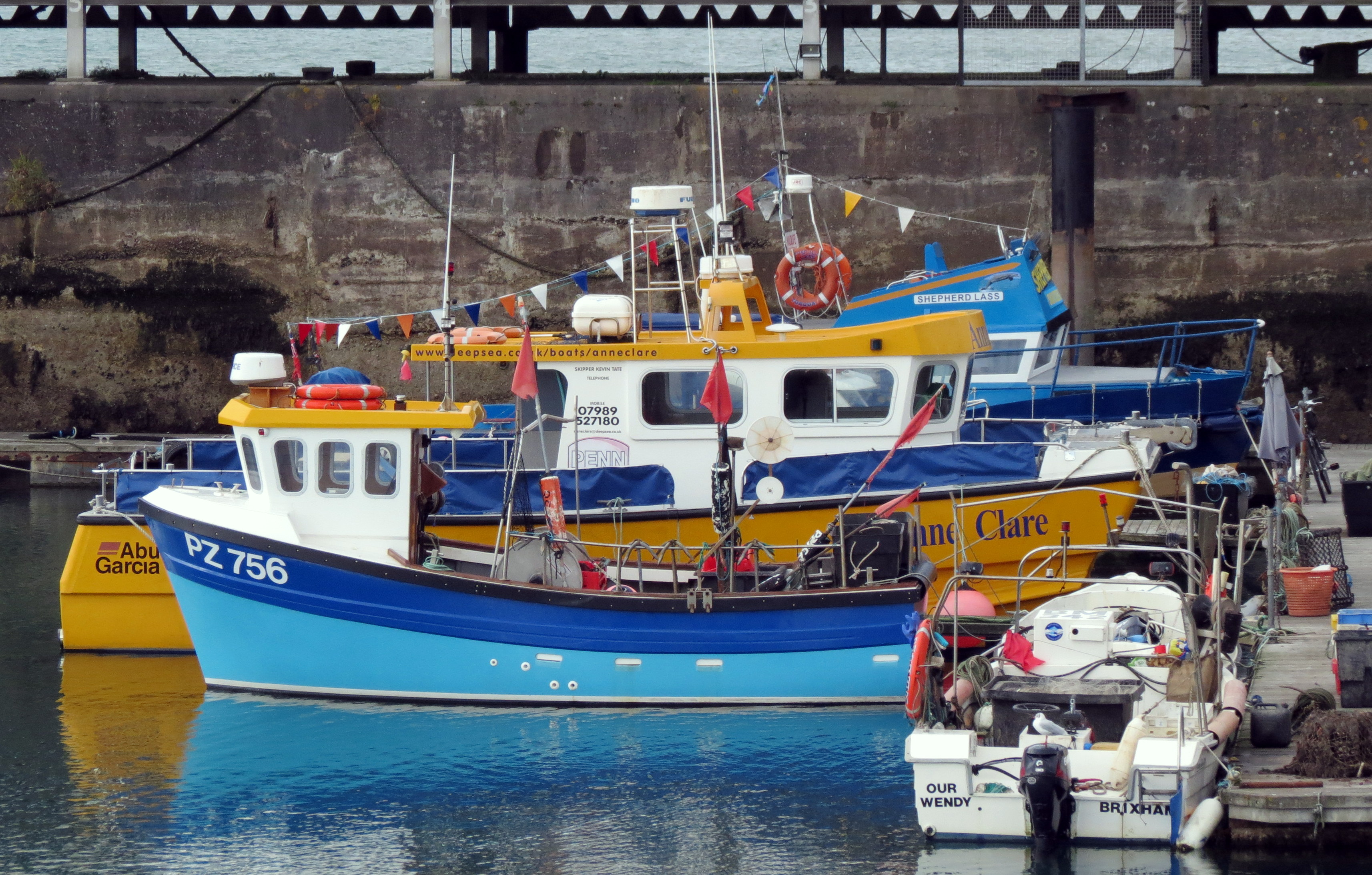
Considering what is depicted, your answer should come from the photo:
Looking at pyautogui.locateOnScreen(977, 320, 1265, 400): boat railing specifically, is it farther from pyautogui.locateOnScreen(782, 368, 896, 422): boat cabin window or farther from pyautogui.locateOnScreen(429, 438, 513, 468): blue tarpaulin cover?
pyautogui.locateOnScreen(429, 438, 513, 468): blue tarpaulin cover

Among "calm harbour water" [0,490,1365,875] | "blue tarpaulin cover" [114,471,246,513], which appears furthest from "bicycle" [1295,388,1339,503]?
"blue tarpaulin cover" [114,471,246,513]

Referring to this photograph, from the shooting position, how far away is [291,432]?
10.8m

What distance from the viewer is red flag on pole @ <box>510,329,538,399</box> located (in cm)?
1084

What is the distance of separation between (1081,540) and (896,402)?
1.64 m

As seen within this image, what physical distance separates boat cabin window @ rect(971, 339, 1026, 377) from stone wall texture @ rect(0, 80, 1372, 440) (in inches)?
131

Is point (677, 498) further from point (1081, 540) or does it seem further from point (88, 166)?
point (88, 166)

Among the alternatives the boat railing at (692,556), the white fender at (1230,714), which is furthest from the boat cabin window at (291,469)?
the white fender at (1230,714)

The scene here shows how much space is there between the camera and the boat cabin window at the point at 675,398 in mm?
12617

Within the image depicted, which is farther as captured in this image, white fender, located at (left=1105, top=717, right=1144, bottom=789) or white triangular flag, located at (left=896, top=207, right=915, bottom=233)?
white triangular flag, located at (left=896, top=207, right=915, bottom=233)

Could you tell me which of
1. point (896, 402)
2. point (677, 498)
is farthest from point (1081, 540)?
point (677, 498)

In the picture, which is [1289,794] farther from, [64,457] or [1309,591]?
[64,457]

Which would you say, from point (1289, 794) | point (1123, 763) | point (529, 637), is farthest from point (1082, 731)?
point (529, 637)

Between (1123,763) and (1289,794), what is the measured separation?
2.55ft

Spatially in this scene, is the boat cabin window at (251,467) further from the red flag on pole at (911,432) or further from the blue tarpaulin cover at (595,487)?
the red flag on pole at (911,432)
